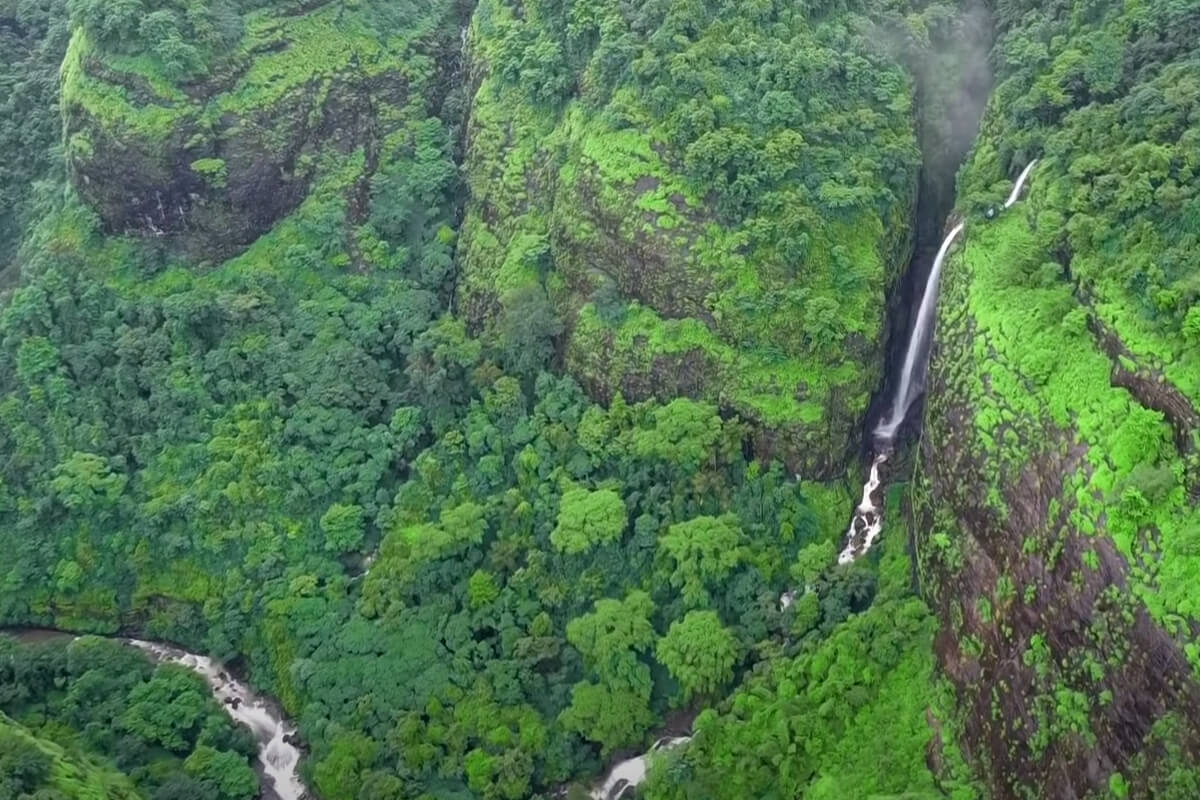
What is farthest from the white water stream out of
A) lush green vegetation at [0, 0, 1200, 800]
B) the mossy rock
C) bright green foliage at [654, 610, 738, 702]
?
the mossy rock

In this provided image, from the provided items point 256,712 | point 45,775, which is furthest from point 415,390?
point 45,775

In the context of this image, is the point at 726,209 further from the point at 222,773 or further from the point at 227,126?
the point at 222,773

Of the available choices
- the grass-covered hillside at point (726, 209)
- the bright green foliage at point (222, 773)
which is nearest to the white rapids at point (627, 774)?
the grass-covered hillside at point (726, 209)

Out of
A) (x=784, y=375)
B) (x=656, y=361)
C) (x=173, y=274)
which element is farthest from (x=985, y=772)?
(x=173, y=274)

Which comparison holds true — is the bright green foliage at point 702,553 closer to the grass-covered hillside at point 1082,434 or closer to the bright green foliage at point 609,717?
the bright green foliage at point 609,717

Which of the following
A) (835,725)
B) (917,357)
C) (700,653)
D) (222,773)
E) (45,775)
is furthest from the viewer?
(917,357)

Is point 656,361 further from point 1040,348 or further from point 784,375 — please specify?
point 1040,348

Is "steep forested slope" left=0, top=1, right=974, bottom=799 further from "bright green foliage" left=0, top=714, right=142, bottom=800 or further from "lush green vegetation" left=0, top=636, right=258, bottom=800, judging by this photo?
"bright green foliage" left=0, top=714, right=142, bottom=800
